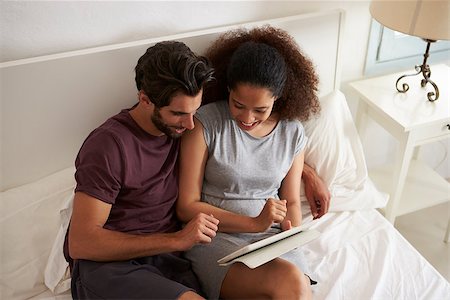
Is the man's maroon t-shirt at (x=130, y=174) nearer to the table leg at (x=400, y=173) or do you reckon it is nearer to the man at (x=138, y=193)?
the man at (x=138, y=193)

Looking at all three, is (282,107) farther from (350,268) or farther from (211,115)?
(350,268)

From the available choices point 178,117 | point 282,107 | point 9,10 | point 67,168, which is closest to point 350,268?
point 282,107

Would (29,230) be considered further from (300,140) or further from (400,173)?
(400,173)

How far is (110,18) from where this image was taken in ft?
5.11

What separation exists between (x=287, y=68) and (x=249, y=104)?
10.1 inches

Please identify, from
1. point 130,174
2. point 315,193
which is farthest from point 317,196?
point 130,174

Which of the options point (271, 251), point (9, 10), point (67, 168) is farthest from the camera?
point (67, 168)

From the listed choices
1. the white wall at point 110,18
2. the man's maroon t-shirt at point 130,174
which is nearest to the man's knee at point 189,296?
the man's maroon t-shirt at point 130,174

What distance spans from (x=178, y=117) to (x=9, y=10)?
0.59m

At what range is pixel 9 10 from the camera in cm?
143

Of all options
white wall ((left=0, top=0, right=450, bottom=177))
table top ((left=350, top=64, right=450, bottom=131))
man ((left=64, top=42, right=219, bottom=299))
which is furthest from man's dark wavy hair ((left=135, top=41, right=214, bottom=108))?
table top ((left=350, top=64, right=450, bottom=131))

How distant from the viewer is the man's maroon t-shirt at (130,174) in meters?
1.24

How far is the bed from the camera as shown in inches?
55.3

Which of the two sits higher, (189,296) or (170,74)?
(170,74)
